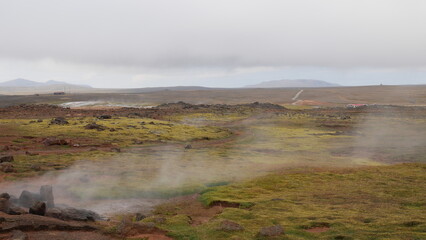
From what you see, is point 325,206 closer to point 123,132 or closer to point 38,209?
point 38,209

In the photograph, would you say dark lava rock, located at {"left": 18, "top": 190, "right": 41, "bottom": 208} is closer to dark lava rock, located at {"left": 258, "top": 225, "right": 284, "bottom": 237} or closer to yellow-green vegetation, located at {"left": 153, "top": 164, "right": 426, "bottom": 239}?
yellow-green vegetation, located at {"left": 153, "top": 164, "right": 426, "bottom": 239}

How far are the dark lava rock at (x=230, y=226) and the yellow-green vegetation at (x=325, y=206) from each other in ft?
1.18

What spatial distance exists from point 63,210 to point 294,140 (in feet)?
205

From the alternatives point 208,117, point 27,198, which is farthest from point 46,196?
point 208,117

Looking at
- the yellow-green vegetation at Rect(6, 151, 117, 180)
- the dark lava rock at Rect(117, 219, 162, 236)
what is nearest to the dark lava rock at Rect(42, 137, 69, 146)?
the yellow-green vegetation at Rect(6, 151, 117, 180)

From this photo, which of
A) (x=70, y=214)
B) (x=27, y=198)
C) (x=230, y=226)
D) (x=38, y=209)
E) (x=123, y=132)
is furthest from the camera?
(x=123, y=132)

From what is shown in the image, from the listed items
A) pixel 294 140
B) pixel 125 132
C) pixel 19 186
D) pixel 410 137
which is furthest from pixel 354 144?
pixel 19 186

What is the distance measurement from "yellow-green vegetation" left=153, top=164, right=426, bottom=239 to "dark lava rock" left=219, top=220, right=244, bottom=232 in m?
0.36

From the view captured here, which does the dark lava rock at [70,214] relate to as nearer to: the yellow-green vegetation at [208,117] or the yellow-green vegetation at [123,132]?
the yellow-green vegetation at [123,132]

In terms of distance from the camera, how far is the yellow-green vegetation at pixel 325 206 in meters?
23.7

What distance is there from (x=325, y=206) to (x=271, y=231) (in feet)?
32.6

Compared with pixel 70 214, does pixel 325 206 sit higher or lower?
lower

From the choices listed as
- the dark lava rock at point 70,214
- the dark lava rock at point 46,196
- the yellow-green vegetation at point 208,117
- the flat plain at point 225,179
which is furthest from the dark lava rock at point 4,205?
the yellow-green vegetation at point 208,117

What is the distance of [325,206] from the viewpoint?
1229 inches
